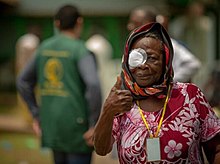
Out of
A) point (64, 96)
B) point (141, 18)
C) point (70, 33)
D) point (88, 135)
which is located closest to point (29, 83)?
point (64, 96)

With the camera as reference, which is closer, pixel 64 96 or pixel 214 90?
pixel 64 96

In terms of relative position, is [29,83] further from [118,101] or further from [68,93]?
[118,101]

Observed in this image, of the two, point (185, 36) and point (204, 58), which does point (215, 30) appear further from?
point (185, 36)

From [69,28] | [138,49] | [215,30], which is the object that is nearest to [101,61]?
[215,30]

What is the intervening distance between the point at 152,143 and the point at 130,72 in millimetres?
357

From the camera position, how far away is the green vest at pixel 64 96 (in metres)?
5.68

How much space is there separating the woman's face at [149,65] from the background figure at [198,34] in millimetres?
9033

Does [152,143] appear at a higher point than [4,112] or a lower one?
higher

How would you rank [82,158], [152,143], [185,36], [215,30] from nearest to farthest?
[152,143]
[82,158]
[185,36]
[215,30]

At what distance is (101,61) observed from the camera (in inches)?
488

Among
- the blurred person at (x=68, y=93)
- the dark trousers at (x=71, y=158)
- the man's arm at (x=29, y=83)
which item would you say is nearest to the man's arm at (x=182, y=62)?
the blurred person at (x=68, y=93)

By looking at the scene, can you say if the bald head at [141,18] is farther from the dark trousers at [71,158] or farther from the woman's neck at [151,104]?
the woman's neck at [151,104]

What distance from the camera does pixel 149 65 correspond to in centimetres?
350

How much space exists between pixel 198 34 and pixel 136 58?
1060 cm
